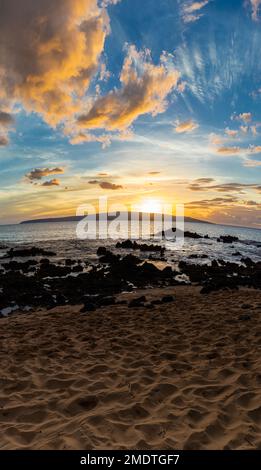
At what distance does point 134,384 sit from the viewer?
5387 millimetres

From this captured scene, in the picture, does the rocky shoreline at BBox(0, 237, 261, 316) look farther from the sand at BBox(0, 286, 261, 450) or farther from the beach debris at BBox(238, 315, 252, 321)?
the beach debris at BBox(238, 315, 252, 321)

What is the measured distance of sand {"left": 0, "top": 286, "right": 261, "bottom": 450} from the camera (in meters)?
3.94

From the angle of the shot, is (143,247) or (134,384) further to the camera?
(143,247)

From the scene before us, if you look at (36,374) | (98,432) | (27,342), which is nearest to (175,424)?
(98,432)

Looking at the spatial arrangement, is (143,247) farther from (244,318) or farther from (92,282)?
(244,318)

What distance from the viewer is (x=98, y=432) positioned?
4.02 m

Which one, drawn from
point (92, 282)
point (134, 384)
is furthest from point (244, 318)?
point (92, 282)

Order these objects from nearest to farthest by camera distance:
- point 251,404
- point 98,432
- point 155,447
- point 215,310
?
1. point 155,447
2. point 98,432
3. point 251,404
4. point 215,310

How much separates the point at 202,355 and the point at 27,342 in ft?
15.3

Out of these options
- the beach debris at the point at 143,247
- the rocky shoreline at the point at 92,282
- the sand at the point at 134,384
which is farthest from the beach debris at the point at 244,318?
the beach debris at the point at 143,247

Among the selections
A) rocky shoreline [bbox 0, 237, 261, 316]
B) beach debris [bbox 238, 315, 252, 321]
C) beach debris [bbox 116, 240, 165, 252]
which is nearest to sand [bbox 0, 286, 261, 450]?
beach debris [bbox 238, 315, 252, 321]

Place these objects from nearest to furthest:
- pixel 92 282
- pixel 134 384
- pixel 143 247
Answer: pixel 134 384 → pixel 92 282 → pixel 143 247
